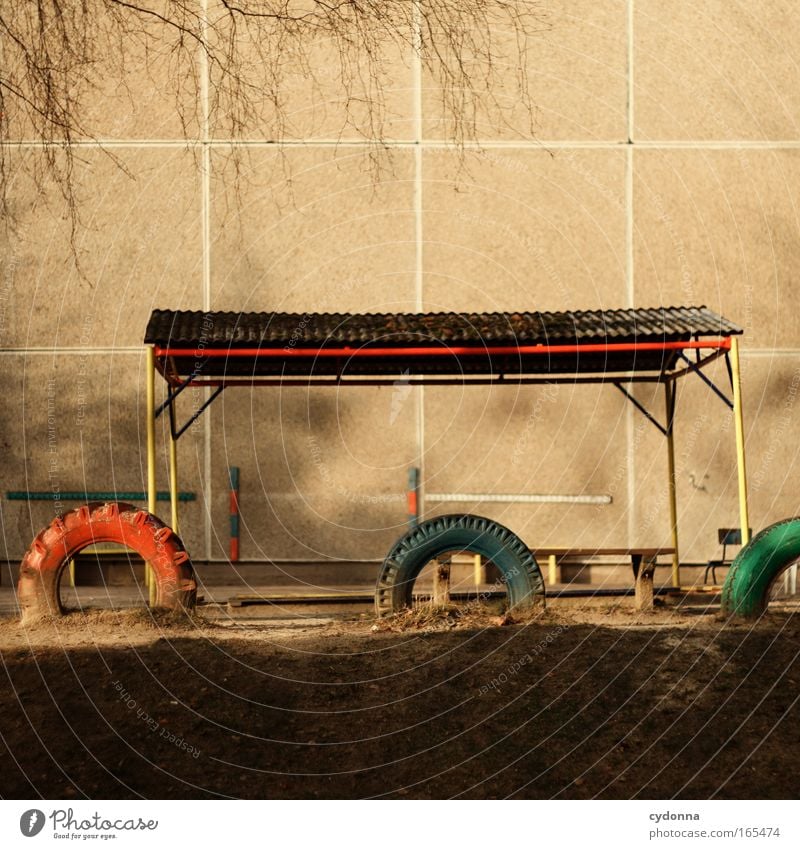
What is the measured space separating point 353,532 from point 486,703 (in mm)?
7675

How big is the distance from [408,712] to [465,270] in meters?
8.81

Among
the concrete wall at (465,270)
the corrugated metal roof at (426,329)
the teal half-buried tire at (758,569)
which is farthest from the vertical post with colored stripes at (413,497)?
the teal half-buried tire at (758,569)

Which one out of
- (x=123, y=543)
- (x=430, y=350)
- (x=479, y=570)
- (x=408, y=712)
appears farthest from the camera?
(x=479, y=570)

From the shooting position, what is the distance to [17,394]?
561 inches

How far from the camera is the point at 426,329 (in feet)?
33.6

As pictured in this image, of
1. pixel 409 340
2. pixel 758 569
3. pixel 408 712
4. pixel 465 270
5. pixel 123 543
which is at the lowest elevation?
→ pixel 408 712

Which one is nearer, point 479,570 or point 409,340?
point 409,340

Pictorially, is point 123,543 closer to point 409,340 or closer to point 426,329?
point 409,340

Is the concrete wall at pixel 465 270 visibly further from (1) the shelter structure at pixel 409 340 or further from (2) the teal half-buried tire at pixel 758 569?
(2) the teal half-buried tire at pixel 758 569

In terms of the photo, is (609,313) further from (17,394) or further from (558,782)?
(17,394)

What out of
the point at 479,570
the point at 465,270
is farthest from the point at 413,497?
the point at 465,270

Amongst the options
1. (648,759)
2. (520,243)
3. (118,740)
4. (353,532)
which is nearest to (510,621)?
(648,759)

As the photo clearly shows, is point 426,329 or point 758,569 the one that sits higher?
point 426,329

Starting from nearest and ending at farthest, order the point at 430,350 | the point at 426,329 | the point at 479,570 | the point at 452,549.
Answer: the point at 452,549 → the point at 430,350 → the point at 426,329 → the point at 479,570
